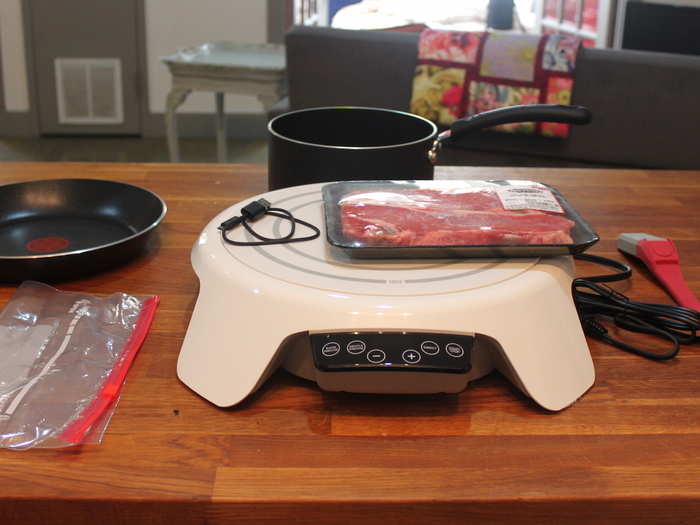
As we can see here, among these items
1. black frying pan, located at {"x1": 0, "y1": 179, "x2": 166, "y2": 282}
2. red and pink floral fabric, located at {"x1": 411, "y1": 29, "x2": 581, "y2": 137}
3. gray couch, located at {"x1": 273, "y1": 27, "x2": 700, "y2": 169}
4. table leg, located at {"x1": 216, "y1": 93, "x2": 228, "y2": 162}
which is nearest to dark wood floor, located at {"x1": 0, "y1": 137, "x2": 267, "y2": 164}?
table leg, located at {"x1": 216, "y1": 93, "x2": 228, "y2": 162}

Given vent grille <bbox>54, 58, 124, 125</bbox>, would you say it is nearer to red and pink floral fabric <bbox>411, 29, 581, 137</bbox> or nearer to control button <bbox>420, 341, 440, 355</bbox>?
red and pink floral fabric <bbox>411, 29, 581, 137</bbox>

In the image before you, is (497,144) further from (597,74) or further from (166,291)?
(166,291)

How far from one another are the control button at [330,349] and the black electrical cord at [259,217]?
130mm

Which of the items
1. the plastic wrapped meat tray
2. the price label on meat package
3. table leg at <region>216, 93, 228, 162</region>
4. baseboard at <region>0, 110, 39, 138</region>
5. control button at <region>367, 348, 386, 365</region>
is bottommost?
baseboard at <region>0, 110, 39, 138</region>

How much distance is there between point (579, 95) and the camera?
8.32ft

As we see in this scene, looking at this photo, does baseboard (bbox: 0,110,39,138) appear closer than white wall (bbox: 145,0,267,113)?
No

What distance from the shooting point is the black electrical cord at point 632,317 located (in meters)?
0.67

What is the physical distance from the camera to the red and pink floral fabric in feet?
8.25

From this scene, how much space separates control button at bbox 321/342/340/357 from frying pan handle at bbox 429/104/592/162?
1.06 ft

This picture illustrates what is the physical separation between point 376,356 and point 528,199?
0.24 meters

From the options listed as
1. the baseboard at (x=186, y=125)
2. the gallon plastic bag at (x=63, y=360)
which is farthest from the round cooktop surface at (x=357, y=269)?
the baseboard at (x=186, y=125)

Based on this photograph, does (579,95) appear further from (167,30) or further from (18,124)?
(18,124)

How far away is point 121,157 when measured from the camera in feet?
12.2

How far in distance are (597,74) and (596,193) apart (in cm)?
157
